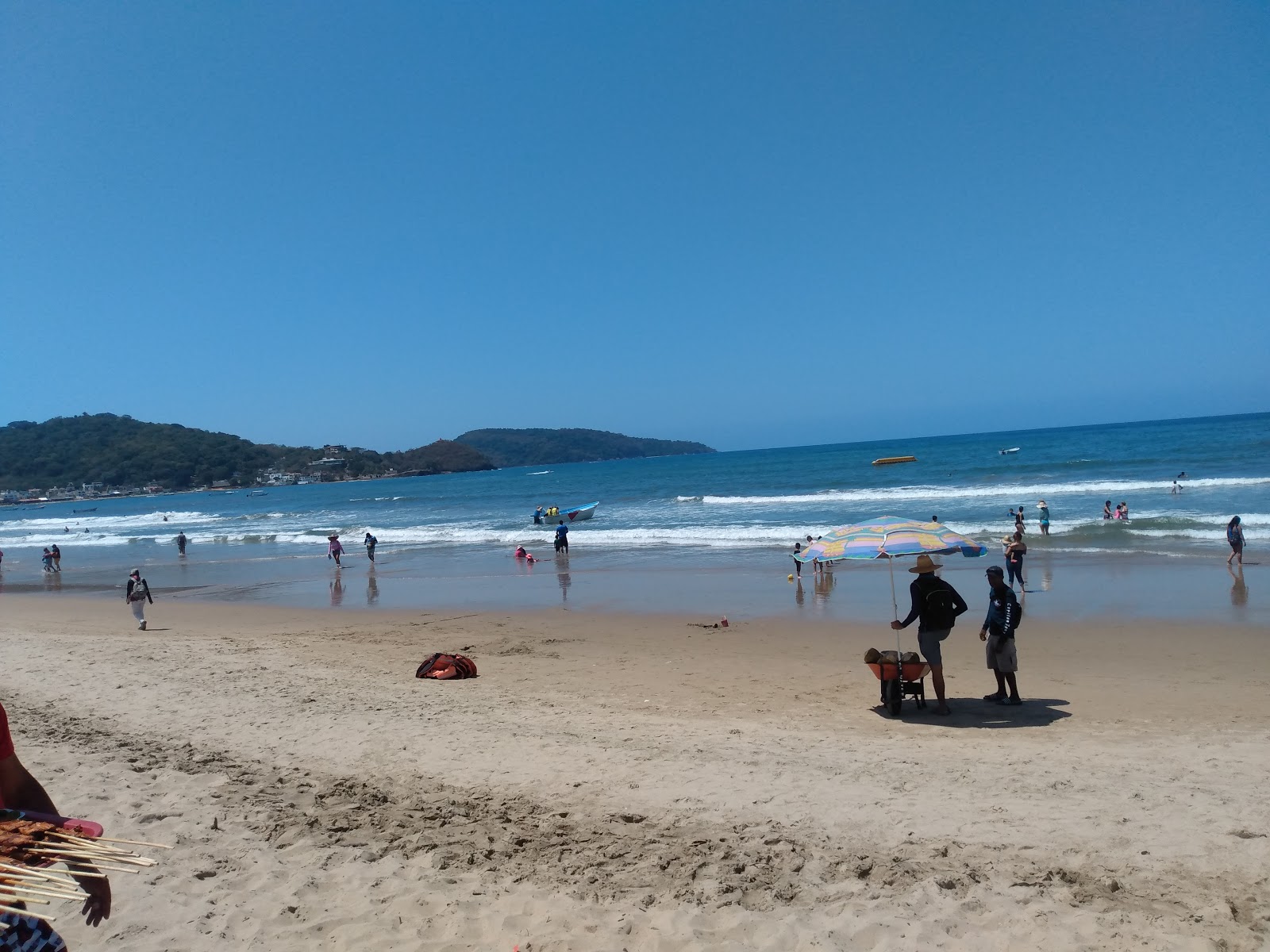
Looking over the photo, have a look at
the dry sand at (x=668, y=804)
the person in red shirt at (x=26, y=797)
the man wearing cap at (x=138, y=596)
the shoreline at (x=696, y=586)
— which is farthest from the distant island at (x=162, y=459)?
the person in red shirt at (x=26, y=797)

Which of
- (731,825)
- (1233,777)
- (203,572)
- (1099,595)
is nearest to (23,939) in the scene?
(731,825)

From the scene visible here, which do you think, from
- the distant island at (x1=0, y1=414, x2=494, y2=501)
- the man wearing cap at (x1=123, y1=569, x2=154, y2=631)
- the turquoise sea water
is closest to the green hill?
the distant island at (x1=0, y1=414, x2=494, y2=501)

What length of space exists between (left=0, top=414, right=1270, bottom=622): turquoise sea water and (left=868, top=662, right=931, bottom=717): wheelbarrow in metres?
12.3

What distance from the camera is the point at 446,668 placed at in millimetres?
10945

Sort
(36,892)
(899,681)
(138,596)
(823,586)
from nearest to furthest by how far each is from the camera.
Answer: (36,892), (899,681), (138,596), (823,586)

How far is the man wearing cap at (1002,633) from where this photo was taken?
8.74 metres

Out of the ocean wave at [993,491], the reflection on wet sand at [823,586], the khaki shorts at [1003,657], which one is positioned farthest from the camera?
the ocean wave at [993,491]

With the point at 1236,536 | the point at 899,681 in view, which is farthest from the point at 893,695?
the point at 1236,536

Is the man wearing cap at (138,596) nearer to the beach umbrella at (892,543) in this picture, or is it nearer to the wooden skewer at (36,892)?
the beach umbrella at (892,543)

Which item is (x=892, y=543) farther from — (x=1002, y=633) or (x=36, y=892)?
(x=36, y=892)

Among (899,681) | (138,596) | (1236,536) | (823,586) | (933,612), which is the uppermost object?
(933,612)

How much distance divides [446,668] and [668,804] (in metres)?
5.86

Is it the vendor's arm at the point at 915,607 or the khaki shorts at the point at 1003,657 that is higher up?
the vendor's arm at the point at 915,607

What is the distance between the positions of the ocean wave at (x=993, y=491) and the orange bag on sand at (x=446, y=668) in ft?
114
